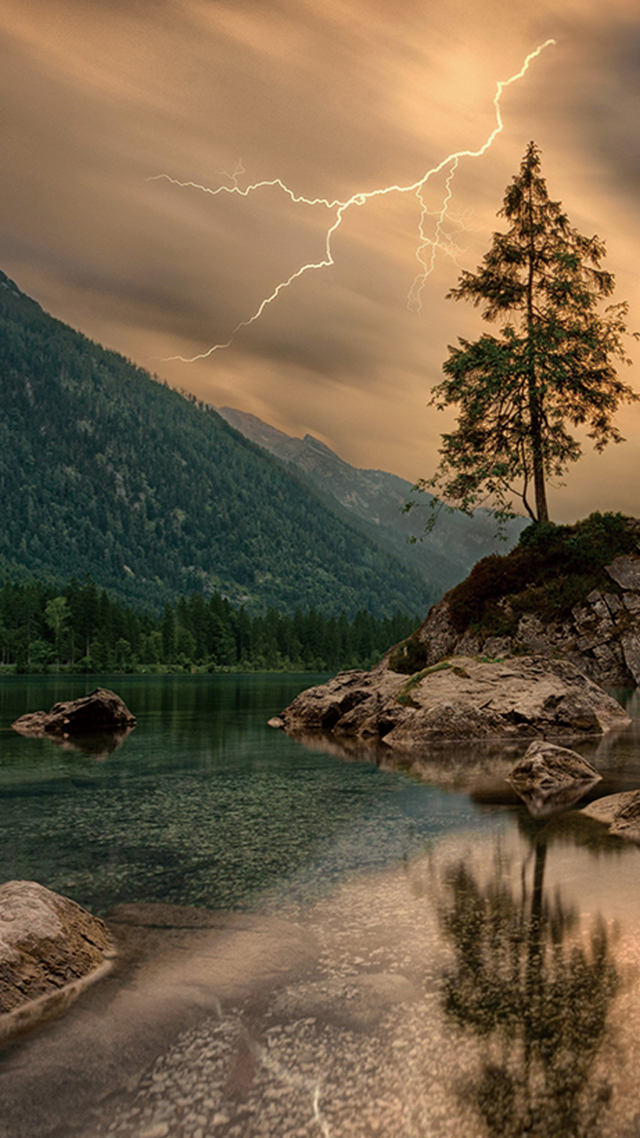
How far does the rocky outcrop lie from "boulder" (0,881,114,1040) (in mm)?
28736

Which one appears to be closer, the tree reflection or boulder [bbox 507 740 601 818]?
the tree reflection

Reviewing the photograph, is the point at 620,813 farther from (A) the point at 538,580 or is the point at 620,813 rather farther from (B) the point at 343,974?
(A) the point at 538,580

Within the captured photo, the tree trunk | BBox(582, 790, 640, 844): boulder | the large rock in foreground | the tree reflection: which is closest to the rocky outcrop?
the tree trunk

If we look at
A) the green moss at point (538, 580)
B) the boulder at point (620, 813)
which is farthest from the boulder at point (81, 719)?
the boulder at point (620, 813)

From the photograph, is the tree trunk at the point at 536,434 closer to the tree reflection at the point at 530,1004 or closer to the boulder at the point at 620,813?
the boulder at the point at 620,813

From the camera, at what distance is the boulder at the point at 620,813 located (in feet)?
32.4

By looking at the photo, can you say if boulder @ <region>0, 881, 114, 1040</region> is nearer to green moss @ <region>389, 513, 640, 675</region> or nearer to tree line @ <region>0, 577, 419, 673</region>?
green moss @ <region>389, 513, 640, 675</region>

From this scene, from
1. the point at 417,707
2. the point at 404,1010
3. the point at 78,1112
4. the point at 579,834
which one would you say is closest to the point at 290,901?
the point at 404,1010

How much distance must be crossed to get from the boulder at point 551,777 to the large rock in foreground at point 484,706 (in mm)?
6396

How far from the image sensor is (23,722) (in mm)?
29391

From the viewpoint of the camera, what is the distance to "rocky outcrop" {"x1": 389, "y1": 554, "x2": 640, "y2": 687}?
1320 inches

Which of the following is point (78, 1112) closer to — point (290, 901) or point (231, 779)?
point (290, 901)

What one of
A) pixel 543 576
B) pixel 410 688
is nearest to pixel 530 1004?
pixel 410 688

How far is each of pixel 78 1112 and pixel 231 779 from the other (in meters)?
12.0
